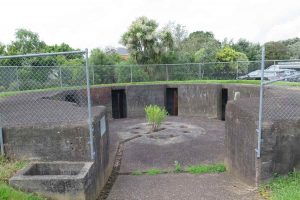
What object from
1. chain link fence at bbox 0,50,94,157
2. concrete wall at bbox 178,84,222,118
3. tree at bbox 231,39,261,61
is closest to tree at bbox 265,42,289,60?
tree at bbox 231,39,261,61

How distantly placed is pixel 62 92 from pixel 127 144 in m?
3.62

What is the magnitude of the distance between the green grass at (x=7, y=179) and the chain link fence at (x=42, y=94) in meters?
0.68

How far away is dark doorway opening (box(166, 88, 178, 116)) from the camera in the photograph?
607 inches

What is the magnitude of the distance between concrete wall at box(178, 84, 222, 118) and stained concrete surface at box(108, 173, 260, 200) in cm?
791

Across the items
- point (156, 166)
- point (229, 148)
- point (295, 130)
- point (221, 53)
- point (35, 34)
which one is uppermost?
point (35, 34)

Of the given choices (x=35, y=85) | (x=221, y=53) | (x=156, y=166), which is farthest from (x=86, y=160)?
(x=221, y=53)

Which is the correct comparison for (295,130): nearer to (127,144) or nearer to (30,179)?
(30,179)

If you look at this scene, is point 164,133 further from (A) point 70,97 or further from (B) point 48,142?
(B) point 48,142

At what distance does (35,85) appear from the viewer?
1256 cm

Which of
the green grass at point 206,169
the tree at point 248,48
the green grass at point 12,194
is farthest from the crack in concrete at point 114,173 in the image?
the tree at point 248,48

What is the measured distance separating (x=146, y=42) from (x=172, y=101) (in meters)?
5.82

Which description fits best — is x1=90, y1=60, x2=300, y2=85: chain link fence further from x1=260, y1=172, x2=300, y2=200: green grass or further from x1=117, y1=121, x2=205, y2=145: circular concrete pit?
x1=260, y1=172, x2=300, y2=200: green grass

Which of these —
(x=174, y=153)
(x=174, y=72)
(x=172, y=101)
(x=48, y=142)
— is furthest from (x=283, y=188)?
(x=174, y=72)

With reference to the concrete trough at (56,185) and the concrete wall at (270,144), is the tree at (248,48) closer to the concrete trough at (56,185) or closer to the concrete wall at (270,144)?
the concrete wall at (270,144)
